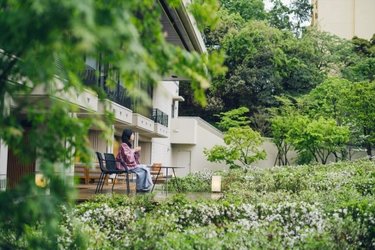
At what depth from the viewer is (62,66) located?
2387mm

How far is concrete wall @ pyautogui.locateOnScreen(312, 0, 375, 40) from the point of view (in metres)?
47.8

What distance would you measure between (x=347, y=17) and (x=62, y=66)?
166 ft

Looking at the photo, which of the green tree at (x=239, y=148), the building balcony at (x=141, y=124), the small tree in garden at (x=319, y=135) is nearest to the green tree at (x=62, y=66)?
the building balcony at (x=141, y=124)

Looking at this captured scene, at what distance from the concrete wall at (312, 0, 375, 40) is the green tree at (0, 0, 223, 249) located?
157 feet

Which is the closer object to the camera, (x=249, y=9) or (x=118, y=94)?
(x=118, y=94)

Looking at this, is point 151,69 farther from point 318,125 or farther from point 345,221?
point 318,125

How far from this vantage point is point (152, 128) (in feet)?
77.6

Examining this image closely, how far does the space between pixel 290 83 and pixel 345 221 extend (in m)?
36.4

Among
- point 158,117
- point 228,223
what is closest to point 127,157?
point 228,223

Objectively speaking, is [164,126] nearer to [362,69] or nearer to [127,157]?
[127,157]

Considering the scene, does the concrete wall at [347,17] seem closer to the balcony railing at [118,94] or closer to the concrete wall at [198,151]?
the concrete wall at [198,151]

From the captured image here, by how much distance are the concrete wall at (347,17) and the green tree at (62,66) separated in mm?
47795

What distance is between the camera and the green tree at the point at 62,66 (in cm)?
190

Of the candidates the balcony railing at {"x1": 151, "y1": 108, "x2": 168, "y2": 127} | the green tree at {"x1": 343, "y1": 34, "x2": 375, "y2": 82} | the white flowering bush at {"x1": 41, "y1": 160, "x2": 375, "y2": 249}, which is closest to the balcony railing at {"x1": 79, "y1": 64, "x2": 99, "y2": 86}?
the white flowering bush at {"x1": 41, "y1": 160, "x2": 375, "y2": 249}
